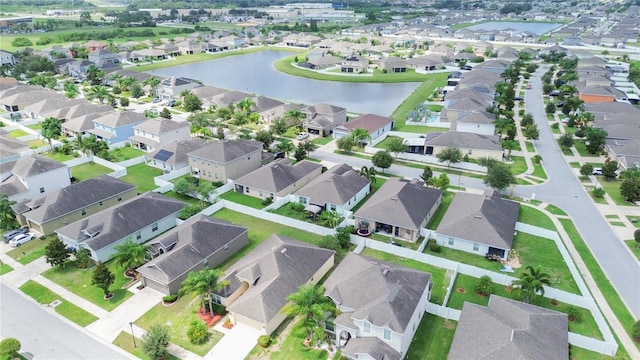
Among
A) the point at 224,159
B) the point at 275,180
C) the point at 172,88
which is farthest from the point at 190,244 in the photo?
the point at 172,88

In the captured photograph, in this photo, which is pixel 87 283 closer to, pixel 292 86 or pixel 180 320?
pixel 180 320

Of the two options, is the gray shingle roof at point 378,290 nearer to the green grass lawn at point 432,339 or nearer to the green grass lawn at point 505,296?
the green grass lawn at point 432,339

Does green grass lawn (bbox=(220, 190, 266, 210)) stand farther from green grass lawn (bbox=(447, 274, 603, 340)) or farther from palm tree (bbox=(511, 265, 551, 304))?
palm tree (bbox=(511, 265, 551, 304))

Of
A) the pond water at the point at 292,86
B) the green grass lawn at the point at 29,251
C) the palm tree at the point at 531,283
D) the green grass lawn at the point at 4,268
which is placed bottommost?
the green grass lawn at the point at 4,268

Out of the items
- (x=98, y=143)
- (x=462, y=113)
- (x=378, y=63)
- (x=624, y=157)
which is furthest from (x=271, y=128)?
(x=378, y=63)

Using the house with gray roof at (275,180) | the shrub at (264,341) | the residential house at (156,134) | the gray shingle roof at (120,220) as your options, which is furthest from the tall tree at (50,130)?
the shrub at (264,341)

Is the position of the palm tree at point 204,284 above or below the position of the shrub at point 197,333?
above
